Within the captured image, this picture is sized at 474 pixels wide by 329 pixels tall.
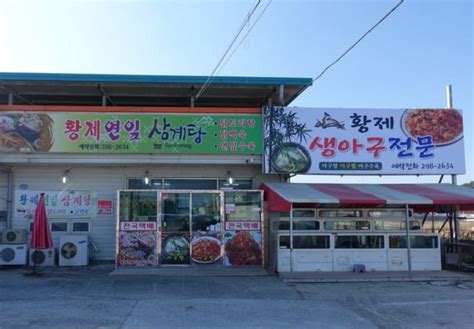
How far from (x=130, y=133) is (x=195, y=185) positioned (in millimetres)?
2749

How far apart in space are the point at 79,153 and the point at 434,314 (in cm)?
1059

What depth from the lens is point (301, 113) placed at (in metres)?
15.0

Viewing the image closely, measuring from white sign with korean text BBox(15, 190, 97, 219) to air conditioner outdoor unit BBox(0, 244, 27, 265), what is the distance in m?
1.41

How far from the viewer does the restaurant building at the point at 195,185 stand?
45.3 ft

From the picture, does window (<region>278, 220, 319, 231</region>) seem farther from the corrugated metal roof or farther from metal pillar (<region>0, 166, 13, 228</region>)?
metal pillar (<region>0, 166, 13, 228</region>)

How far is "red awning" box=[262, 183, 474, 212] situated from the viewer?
494 inches

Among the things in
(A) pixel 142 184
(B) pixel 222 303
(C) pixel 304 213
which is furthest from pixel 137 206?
(B) pixel 222 303

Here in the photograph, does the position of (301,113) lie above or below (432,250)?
above

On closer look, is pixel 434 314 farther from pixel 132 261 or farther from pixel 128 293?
pixel 132 261

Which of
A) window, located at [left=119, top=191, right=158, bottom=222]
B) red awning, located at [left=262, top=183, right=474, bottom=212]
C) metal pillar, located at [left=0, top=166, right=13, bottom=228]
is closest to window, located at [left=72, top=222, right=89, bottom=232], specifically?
metal pillar, located at [left=0, top=166, right=13, bottom=228]

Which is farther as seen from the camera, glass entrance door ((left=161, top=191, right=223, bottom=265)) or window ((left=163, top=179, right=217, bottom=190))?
window ((left=163, top=179, right=217, bottom=190))

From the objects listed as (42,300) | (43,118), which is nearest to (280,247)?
(42,300)

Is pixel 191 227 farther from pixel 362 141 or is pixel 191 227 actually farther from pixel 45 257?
pixel 362 141

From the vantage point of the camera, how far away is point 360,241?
13805 mm
